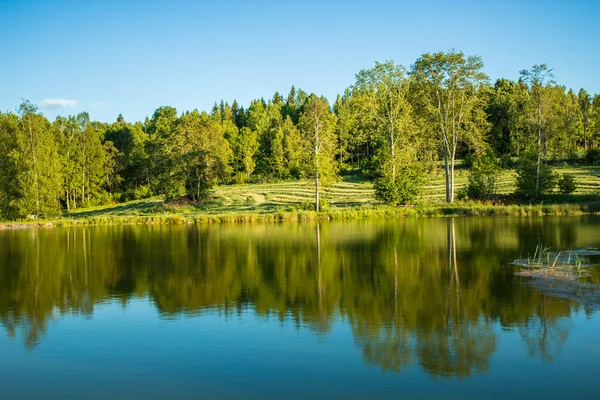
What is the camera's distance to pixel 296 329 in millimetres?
11430

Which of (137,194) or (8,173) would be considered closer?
(8,173)

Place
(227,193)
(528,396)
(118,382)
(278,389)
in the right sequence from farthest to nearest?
(227,193) → (118,382) → (278,389) → (528,396)

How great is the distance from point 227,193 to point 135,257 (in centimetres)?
4133

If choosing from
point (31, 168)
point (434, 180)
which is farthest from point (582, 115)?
point (31, 168)

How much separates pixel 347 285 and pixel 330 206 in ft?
127

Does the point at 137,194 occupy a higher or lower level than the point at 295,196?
higher

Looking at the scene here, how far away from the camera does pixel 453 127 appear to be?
4866 centimetres

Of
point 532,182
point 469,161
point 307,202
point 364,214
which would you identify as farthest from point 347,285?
point 469,161

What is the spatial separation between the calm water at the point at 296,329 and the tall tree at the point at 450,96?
2830 centimetres

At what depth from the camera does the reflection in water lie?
10.5 m

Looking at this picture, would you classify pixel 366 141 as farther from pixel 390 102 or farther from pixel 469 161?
pixel 469 161

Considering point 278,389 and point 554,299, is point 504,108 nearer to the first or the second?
point 554,299

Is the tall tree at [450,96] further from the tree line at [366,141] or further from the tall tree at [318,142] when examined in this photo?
the tall tree at [318,142]

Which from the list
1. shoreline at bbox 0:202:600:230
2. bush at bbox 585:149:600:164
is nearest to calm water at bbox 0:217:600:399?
shoreline at bbox 0:202:600:230
